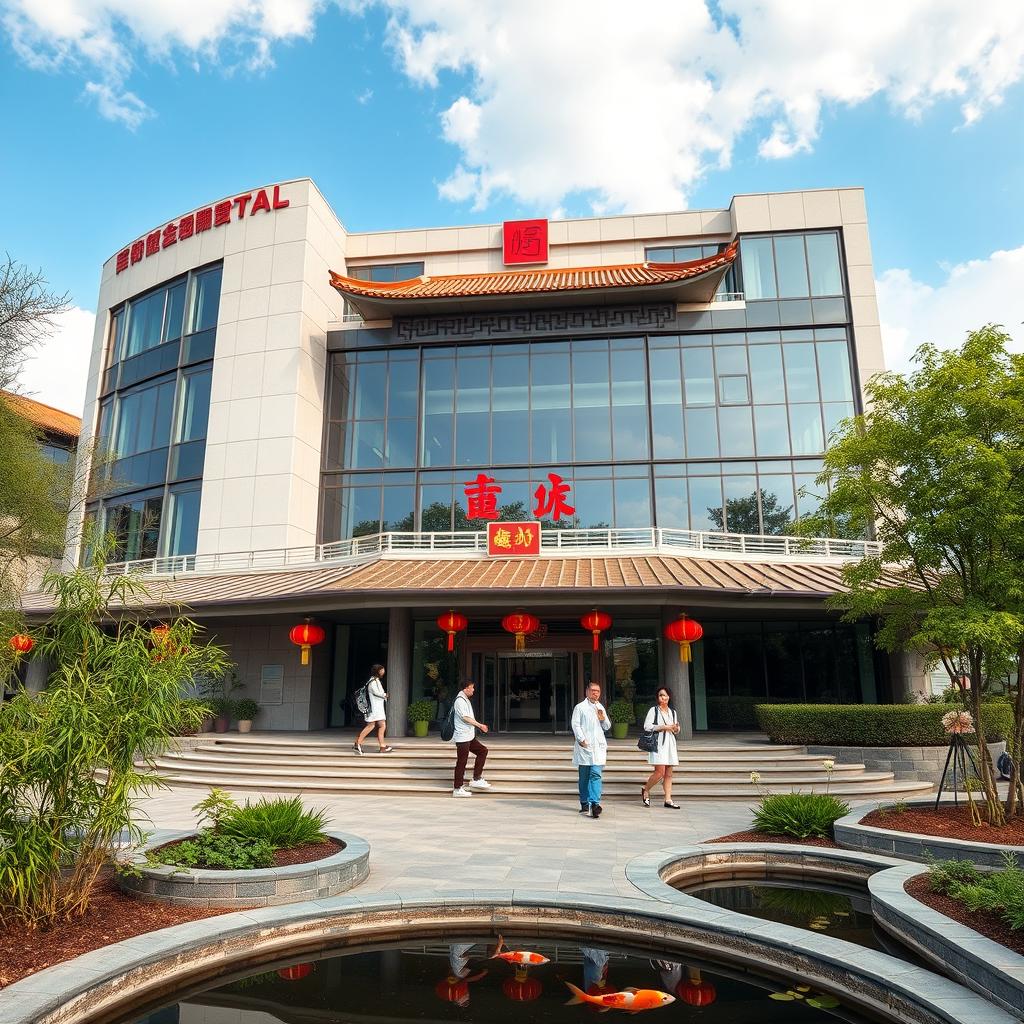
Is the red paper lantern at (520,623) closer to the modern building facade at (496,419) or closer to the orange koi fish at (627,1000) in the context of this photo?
the modern building facade at (496,419)

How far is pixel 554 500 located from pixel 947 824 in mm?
13909

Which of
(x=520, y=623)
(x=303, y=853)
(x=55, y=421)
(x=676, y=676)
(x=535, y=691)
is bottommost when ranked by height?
(x=303, y=853)

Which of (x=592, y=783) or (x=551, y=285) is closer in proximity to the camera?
(x=592, y=783)

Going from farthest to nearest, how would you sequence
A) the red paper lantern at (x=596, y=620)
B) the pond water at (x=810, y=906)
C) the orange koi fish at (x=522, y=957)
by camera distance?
the red paper lantern at (x=596, y=620)
the pond water at (x=810, y=906)
the orange koi fish at (x=522, y=957)

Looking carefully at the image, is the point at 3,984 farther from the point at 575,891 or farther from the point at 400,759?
the point at 400,759

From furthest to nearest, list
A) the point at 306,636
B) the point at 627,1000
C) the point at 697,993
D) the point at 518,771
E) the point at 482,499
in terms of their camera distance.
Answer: the point at 482,499 < the point at 306,636 < the point at 518,771 < the point at 697,993 < the point at 627,1000

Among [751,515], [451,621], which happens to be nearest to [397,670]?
[451,621]

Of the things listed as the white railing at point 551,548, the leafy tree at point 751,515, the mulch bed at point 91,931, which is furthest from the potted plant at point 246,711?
the leafy tree at point 751,515

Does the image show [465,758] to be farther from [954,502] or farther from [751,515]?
[751,515]

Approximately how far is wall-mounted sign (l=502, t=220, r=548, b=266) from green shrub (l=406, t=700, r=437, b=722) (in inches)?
614

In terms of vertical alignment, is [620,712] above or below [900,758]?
above

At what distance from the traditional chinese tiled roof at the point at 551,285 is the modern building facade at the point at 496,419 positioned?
100 mm

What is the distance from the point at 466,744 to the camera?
11148 millimetres

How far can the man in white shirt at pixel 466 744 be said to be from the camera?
10891 mm
